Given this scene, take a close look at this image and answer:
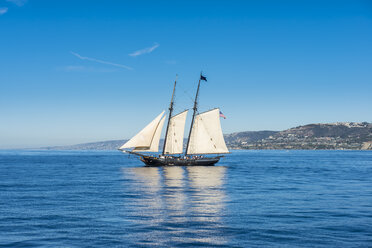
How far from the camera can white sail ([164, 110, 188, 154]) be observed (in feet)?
356

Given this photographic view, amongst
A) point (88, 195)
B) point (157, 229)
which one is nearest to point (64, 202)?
point (88, 195)

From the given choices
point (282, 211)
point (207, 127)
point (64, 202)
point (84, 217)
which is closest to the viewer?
point (84, 217)

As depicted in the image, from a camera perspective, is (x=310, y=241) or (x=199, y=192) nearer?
(x=310, y=241)

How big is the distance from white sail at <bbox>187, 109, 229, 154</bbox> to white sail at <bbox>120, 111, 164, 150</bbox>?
1297cm

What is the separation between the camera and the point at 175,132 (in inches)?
4284

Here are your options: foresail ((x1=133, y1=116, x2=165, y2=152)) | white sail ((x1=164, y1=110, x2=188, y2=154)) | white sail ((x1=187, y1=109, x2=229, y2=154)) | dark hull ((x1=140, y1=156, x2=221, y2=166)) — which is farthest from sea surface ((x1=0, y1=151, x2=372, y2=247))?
dark hull ((x1=140, y1=156, x2=221, y2=166))

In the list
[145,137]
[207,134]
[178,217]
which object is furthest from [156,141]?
[178,217]

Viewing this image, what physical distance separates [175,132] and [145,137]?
1096 cm

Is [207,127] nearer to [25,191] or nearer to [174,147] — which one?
[174,147]

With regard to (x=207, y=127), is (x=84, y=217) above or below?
below

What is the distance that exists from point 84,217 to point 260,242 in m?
15.6

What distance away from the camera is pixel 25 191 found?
5084 cm

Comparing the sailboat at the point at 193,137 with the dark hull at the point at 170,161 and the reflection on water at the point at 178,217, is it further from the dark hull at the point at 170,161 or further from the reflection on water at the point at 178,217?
the reflection on water at the point at 178,217

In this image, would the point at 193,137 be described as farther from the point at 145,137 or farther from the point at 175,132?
the point at 145,137
